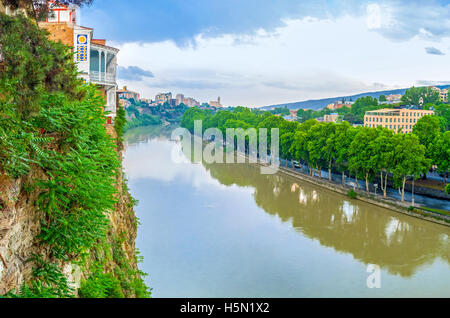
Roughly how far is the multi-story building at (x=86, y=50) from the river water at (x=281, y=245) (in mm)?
5690

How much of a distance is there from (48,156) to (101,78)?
13071 millimetres

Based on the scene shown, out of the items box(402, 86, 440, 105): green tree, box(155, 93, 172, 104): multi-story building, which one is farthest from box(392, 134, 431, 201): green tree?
box(155, 93, 172, 104): multi-story building

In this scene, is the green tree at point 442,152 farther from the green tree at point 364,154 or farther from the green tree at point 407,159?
the green tree at point 364,154

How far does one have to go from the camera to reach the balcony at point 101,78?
17.2 m

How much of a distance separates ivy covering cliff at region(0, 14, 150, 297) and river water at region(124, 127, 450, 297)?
672cm

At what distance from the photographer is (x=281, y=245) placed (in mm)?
17156

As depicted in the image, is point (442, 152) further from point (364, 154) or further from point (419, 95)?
point (419, 95)

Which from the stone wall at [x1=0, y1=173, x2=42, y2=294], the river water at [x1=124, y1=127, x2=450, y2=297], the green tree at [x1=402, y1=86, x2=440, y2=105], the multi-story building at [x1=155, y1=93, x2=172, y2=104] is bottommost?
the river water at [x1=124, y1=127, x2=450, y2=297]

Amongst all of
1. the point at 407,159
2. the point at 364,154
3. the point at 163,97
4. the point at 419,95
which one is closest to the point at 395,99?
the point at 419,95

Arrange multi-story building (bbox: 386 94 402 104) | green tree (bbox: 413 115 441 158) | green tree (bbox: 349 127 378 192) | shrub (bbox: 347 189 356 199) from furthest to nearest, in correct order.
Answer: multi-story building (bbox: 386 94 402 104) → green tree (bbox: 413 115 441 158) → shrub (bbox: 347 189 356 199) → green tree (bbox: 349 127 378 192)

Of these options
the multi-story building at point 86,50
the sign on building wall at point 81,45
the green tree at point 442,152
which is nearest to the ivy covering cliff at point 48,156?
the multi-story building at point 86,50

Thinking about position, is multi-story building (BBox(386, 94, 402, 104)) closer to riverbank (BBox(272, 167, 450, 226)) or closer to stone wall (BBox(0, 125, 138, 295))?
riverbank (BBox(272, 167, 450, 226))

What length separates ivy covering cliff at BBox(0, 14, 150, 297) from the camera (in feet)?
16.6

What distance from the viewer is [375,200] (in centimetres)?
2467
